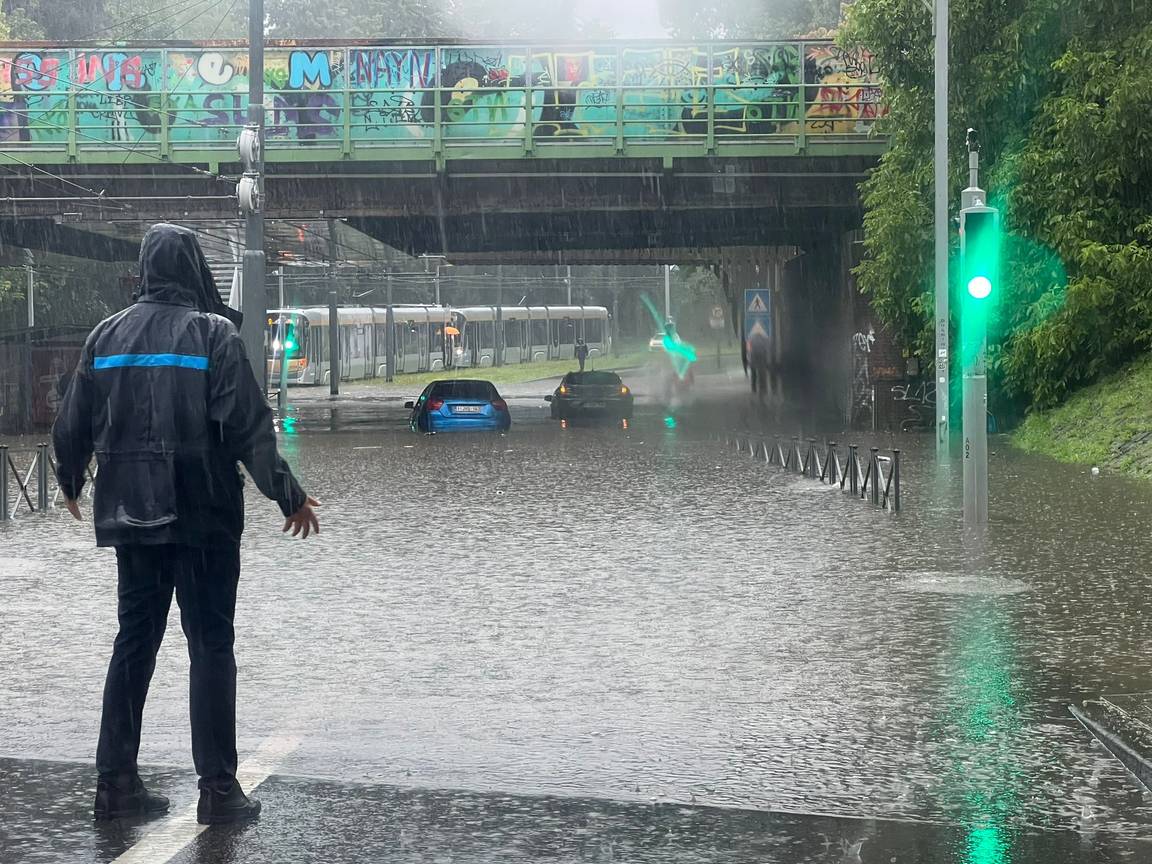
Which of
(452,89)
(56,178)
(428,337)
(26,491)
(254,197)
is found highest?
(452,89)

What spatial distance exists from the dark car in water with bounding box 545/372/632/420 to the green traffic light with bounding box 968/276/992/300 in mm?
24577

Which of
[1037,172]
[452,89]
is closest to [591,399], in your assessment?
[452,89]

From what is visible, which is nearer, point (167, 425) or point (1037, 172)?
point (167, 425)

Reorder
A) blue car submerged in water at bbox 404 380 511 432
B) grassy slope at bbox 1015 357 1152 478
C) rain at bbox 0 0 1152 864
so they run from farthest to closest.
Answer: blue car submerged in water at bbox 404 380 511 432
grassy slope at bbox 1015 357 1152 478
rain at bbox 0 0 1152 864

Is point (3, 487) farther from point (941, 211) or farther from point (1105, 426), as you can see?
point (1105, 426)

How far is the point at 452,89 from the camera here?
34000mm

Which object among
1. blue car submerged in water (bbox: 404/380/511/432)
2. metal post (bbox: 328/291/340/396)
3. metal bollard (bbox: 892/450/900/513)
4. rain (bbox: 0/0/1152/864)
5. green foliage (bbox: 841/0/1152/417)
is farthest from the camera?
metal post (bbox: 328/291/340/396)

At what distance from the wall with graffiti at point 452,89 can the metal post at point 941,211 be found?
278 inches

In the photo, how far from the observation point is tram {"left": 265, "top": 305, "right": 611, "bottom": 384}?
211 feet

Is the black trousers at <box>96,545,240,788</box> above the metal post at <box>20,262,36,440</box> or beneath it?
beneath

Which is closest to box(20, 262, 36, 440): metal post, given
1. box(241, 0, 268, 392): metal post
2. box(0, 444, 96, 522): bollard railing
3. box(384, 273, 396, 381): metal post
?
box(241, 0, 268, 392): metal post

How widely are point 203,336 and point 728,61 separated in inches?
1201

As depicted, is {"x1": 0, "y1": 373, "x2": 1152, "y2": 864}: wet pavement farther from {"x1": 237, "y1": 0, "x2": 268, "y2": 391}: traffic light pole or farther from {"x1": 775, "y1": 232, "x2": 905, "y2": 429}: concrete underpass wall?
{"x1": 775, "y1": 232, "x2": 905, "y2": 429}: concrete underpass wall

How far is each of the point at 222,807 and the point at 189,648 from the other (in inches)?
20.7
